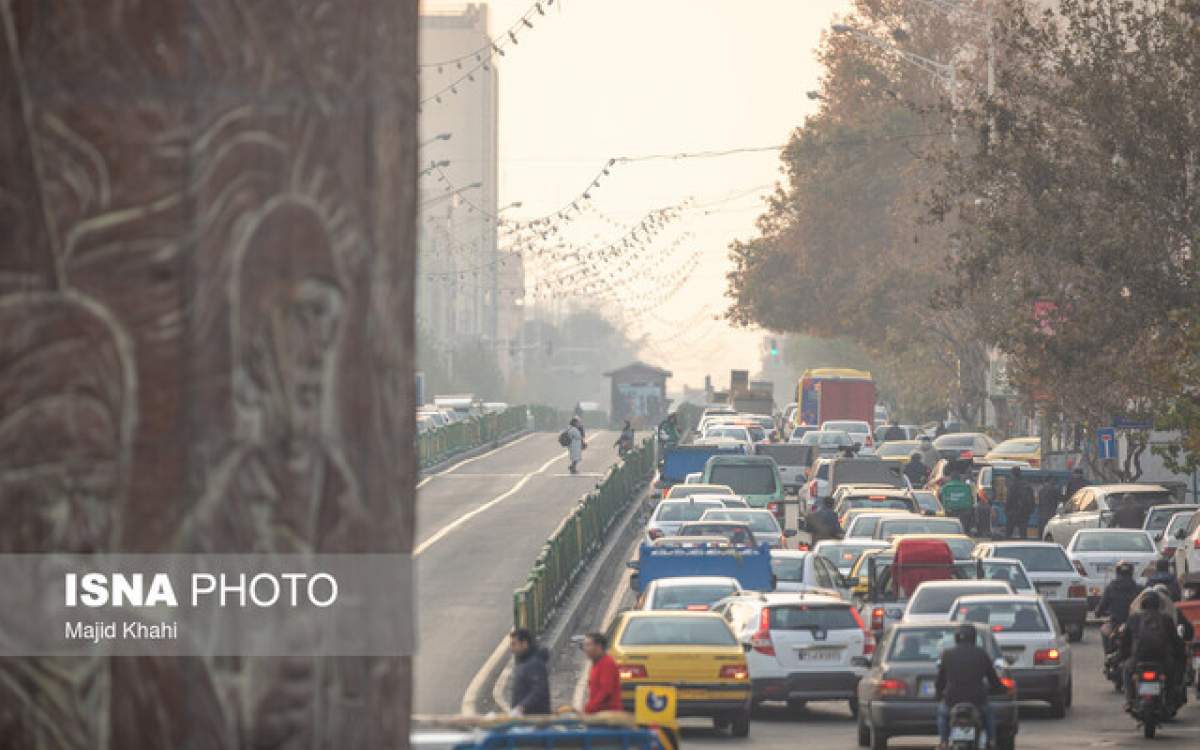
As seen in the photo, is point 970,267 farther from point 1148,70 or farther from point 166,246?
point 166,246

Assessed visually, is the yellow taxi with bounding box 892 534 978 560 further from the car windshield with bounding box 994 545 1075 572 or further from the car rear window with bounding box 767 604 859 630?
the car rear window with bounding box 767 604 859 630

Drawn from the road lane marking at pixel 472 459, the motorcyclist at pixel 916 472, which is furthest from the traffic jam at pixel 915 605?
the road lane marking at pixel 472 459

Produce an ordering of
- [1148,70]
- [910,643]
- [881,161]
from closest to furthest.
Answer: [910,643], [1148,70], [881,161]

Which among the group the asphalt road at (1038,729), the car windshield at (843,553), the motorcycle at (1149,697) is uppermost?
the car windshield at (843,553)

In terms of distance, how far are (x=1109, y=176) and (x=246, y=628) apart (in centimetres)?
4618

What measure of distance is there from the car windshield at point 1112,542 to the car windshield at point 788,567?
205 inches

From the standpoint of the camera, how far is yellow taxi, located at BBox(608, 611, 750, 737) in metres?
24.0

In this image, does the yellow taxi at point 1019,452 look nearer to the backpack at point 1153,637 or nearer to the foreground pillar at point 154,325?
the backpack at point 1153,637

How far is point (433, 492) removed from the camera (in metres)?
66.0

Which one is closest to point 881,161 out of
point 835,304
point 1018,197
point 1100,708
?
point 835,304

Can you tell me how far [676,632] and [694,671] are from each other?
0.71 metres

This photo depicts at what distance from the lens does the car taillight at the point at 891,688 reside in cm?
2222

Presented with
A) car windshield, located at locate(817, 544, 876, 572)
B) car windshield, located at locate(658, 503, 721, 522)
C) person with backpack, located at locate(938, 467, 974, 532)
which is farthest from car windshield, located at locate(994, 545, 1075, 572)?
person with backpack, located at locate(938, 467, 974, 532)

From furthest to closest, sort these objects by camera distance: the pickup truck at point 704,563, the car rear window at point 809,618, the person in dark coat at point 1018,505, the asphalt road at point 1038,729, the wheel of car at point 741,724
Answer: the person in dark coat at point 1018,505 → the pickup truck at point 704,563 → the car rear window at point 809,618 → the wheel of car at point 741,724 → the asphalt road at point 1038,729
